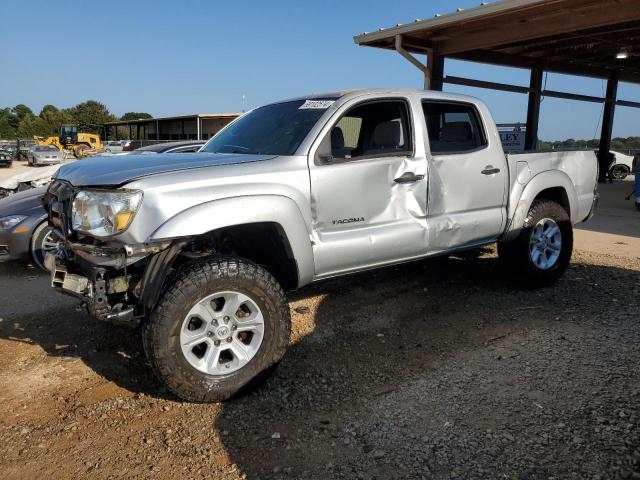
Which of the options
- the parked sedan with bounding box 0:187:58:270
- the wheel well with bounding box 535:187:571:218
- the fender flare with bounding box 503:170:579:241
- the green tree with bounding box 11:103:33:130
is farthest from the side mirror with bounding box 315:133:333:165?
the green tree with bounding box 11:103:33:130

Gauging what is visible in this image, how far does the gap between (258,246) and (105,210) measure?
3.54ft

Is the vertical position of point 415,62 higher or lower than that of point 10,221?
higher

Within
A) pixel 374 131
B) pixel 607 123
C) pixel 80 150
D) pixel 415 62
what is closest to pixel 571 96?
pixel 607 123

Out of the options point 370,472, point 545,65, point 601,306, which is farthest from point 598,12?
point 370,472

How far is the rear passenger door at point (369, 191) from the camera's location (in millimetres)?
3594

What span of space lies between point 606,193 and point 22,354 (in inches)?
631

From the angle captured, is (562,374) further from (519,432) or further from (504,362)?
(519,432)

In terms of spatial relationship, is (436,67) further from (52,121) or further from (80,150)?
(52,121)

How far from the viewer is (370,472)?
2492 millimetres

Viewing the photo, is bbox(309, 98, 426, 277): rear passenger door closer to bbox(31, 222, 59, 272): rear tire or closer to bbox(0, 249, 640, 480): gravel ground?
bbox(0, 249, 640, 480): gravel ground

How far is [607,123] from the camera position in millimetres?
18281

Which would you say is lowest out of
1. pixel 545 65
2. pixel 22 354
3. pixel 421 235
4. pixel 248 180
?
pixel 22 354

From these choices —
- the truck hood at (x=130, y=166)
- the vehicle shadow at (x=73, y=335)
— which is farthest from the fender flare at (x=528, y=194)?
the vehicle shadow at (x=73, y=335)

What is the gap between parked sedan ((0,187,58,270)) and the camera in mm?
5895
